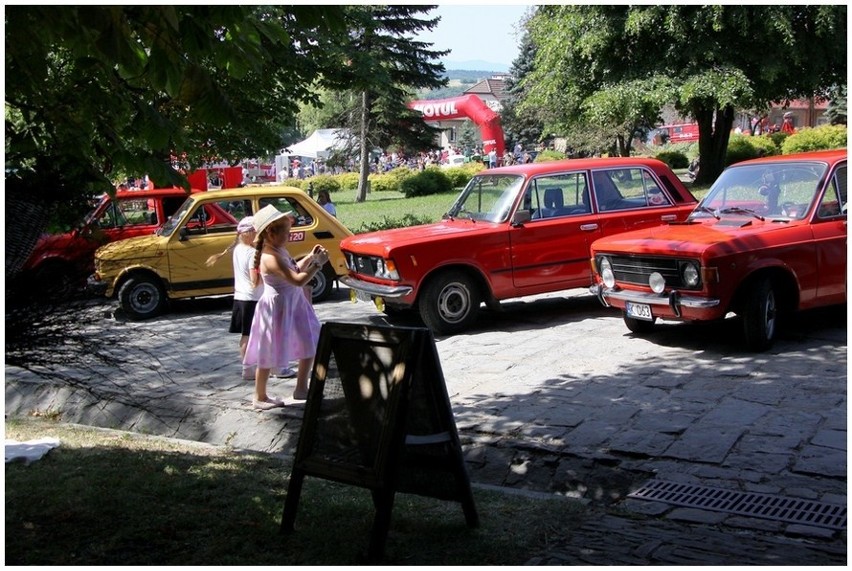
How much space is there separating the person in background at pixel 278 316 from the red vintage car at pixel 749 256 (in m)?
3.58

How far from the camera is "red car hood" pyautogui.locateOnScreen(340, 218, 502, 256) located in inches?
454

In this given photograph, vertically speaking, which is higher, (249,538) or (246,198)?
(246,198)

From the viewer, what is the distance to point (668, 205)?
12734 millimetres

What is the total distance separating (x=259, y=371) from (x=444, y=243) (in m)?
3.64

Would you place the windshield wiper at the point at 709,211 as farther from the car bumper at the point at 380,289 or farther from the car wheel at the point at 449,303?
the car bumper at the point at 380,289

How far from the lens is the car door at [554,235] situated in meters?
12.0

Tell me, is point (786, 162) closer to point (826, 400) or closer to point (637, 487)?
point (826, 400)

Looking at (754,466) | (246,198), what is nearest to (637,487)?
(754,466)

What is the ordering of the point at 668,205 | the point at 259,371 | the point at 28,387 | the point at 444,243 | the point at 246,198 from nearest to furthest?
the point at 259,371 → the point at 28,387 → the point at 444,243 → the point at 668,205 → the point at 246,198

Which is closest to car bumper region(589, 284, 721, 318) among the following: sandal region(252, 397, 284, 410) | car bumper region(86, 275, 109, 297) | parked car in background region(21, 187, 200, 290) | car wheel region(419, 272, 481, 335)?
car wheel region(419, 272, 481, 335)

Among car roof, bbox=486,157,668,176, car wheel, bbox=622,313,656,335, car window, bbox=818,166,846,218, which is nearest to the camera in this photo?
car window, bbox=818,166,846,218

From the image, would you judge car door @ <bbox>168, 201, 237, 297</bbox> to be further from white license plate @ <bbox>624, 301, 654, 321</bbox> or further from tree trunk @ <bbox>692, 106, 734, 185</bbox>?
tree trunk @ <bbox>692, 106, 734, 185</bbox>

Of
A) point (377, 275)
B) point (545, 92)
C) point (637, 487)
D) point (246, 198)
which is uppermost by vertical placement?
point (545, 92)

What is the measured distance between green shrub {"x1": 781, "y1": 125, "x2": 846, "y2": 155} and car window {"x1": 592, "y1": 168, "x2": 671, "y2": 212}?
21513 mm
